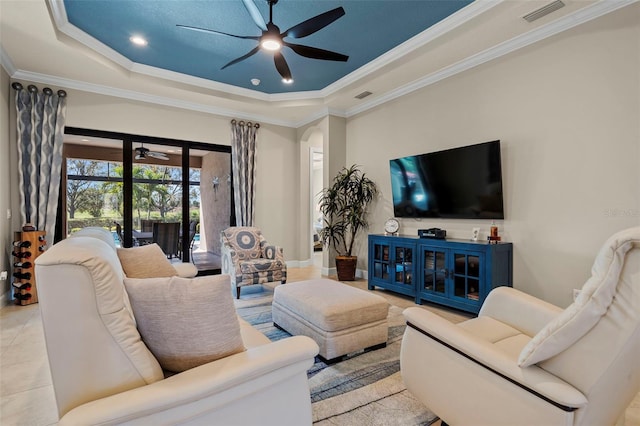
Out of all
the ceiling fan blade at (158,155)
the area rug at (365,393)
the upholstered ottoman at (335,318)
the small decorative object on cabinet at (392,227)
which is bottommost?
the area rug at (365,393)

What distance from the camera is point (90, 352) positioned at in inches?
38.8

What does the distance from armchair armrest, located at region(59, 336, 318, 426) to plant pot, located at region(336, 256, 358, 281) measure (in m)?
3.79

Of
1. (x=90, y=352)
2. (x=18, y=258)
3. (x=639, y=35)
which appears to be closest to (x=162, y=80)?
(x=18, y=258)

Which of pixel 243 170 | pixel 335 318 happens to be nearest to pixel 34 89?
pixel 243 170

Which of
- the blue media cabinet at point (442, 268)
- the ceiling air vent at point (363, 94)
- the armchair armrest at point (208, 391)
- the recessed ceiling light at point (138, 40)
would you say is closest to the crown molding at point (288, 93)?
the ceiling air vent at point (363, 94)

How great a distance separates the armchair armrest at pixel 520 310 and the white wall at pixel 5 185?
5.10 metres

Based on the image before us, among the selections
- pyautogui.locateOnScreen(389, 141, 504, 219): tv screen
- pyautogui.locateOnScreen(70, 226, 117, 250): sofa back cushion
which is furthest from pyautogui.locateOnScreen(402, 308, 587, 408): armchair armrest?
pyautogui.locateOnScreen(389, 141, 504, 219): tv screen

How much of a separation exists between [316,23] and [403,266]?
2953mm

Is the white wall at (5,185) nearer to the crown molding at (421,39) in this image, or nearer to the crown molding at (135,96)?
the crown molding at (135,96)

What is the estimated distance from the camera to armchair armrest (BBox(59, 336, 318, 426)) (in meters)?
0.91

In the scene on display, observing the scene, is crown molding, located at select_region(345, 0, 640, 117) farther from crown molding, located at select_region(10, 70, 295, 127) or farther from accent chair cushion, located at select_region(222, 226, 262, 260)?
accent chair cushion, located at select_region(222, 226, 262, 260)

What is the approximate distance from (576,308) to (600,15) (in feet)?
10.3

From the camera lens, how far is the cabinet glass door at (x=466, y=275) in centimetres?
332

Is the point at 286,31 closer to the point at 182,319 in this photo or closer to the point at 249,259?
the point at 182,319
